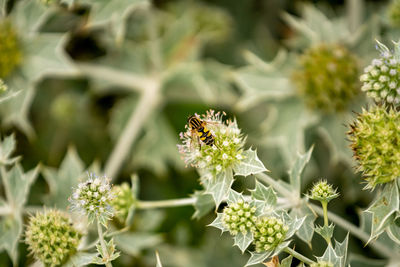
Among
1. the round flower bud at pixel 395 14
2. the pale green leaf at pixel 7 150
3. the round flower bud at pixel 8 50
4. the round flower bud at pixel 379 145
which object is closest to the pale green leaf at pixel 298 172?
the round flower bud at pixel 379 145

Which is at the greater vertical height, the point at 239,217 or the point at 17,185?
the point at 239,217

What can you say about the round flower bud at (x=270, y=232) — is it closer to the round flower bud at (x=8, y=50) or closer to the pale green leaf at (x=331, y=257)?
the pale green leaf at (x=331, y=257)

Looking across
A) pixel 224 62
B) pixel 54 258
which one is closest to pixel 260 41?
pixel 224 62

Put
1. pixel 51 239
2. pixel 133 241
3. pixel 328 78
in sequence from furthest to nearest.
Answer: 1. pixel 328 78
2. pixel 133 241
3. pixel 51 239

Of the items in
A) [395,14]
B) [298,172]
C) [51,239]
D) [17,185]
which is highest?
[395,14]

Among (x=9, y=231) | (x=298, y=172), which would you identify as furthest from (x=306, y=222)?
(x=9, y=231)

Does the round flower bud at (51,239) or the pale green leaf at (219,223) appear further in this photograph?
the round flower bud at (51,239)

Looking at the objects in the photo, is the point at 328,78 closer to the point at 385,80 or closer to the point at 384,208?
the point at 385,80
